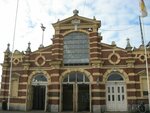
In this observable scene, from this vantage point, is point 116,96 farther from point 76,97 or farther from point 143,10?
point 143,10

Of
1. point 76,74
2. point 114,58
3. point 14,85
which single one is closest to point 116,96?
point 114,58

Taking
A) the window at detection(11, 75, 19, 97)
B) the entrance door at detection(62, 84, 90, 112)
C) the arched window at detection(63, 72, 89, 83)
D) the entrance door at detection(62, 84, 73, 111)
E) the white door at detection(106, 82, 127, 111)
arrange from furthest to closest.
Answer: the window at detection(11, 75, 19, 97), the entrance door at detection(62, 84, 73, 111), the arched window at detection(63, 72, 89, 83), the entrance door at detection(62, 84, 90, 112), the white door at detection(106, 82, 127, 111)

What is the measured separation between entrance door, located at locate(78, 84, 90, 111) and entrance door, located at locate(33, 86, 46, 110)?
14.7ft

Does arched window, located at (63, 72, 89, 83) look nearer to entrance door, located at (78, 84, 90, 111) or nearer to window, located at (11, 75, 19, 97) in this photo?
entrance door, located at (78, 84, 90, 111)

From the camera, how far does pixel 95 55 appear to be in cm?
2962

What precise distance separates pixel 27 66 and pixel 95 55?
8598mm

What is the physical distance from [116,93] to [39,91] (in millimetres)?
9410

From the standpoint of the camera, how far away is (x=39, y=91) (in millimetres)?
30875

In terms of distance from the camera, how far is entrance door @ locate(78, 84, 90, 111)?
96.4 feet

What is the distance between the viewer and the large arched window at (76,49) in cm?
3019

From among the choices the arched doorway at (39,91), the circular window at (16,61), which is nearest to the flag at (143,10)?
the arched doorway at (39,91)

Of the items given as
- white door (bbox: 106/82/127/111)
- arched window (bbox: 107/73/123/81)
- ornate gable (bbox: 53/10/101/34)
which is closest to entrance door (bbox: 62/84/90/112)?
white door (bbox: 106/82/127/111)

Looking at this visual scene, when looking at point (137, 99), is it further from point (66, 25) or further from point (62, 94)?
point (66, 25)

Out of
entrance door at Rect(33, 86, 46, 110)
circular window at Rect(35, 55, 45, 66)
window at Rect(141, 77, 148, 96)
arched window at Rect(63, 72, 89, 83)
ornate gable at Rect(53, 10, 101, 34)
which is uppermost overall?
ornate gable at Rect(53, 10, 101, 34)
